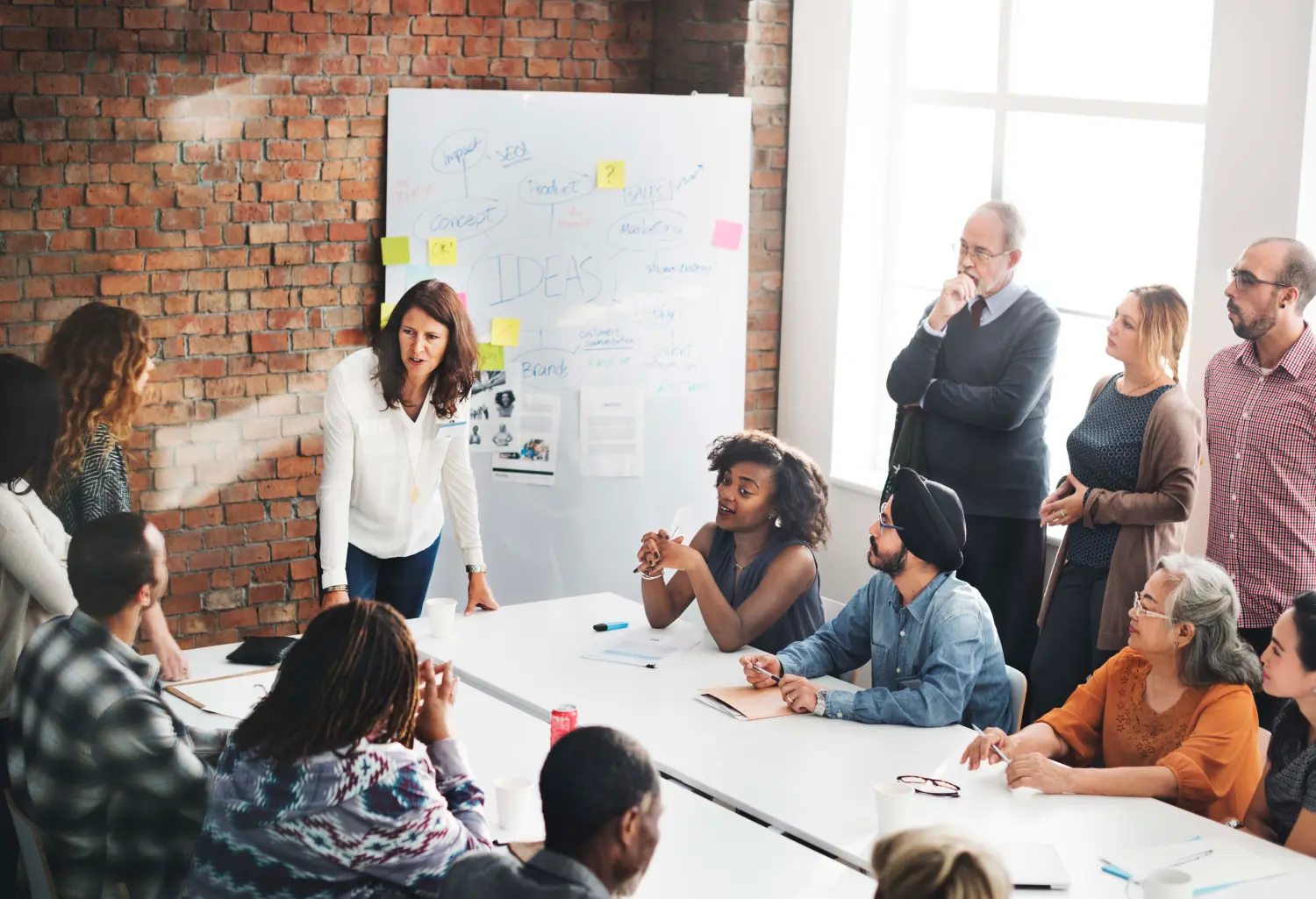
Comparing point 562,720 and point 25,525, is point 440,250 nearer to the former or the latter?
point 25,525

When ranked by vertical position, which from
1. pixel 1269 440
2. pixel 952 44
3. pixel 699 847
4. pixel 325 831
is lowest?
pixel 699 847

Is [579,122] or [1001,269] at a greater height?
[579,122]

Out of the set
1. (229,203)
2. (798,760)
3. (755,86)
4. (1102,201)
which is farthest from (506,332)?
(798,760)

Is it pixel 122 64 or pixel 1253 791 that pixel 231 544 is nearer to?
pixel 122 64

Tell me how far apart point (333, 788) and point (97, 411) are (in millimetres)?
1920

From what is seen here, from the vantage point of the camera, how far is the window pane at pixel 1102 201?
16.0 ft

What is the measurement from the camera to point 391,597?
4469mm

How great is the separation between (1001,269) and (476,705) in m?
2.30

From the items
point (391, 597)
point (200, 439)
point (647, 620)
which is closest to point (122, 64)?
point (200, 439)

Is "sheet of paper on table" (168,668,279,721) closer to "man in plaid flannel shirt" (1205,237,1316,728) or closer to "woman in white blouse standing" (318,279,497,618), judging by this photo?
"woman in white blouse standing" (318,279,497,618)

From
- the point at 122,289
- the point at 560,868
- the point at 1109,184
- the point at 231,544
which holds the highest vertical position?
the point at 1109,184

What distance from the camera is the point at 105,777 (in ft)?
8.34

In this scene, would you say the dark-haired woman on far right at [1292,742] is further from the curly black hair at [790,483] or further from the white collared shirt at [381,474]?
the white collared shirt at [381,474]

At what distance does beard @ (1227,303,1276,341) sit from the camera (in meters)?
3.88
